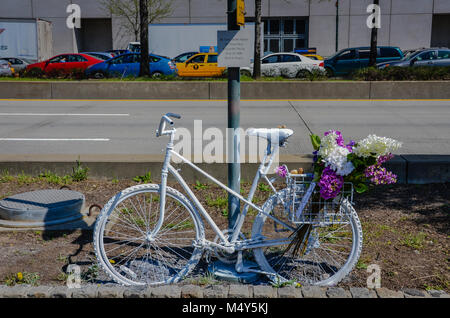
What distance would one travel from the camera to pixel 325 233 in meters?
4.66

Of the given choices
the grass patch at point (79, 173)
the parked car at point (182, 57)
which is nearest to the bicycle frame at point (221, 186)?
the grass patch at point (79, 173)

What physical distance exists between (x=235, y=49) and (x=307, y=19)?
44271 millimetres

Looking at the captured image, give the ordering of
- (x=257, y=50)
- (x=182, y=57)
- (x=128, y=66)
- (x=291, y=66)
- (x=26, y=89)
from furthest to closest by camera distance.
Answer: (x=182, y=57), (x=291, y=66), (x=128, y=66), (x=257, y=50), (x=26, y=89)

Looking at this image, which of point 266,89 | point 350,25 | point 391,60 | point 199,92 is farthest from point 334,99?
point 350,25

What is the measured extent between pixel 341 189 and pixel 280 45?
45.1 meters

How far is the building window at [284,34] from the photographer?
47.4 metres

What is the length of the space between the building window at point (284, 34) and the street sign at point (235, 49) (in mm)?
43998

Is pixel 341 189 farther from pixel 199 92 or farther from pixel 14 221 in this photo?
pixel 199 92

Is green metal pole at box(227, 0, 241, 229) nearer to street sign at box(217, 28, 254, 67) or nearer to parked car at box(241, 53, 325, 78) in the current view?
street sign at box(217, 28, 254, 67)

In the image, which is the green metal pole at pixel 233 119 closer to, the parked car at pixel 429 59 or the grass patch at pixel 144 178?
the grass patch at pixel 144 178

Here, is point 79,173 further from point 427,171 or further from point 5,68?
point 5,68

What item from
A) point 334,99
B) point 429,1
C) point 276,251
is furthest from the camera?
point 429,1

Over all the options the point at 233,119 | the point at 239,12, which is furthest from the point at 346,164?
the point at 239,12

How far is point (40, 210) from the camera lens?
17.3 ft
